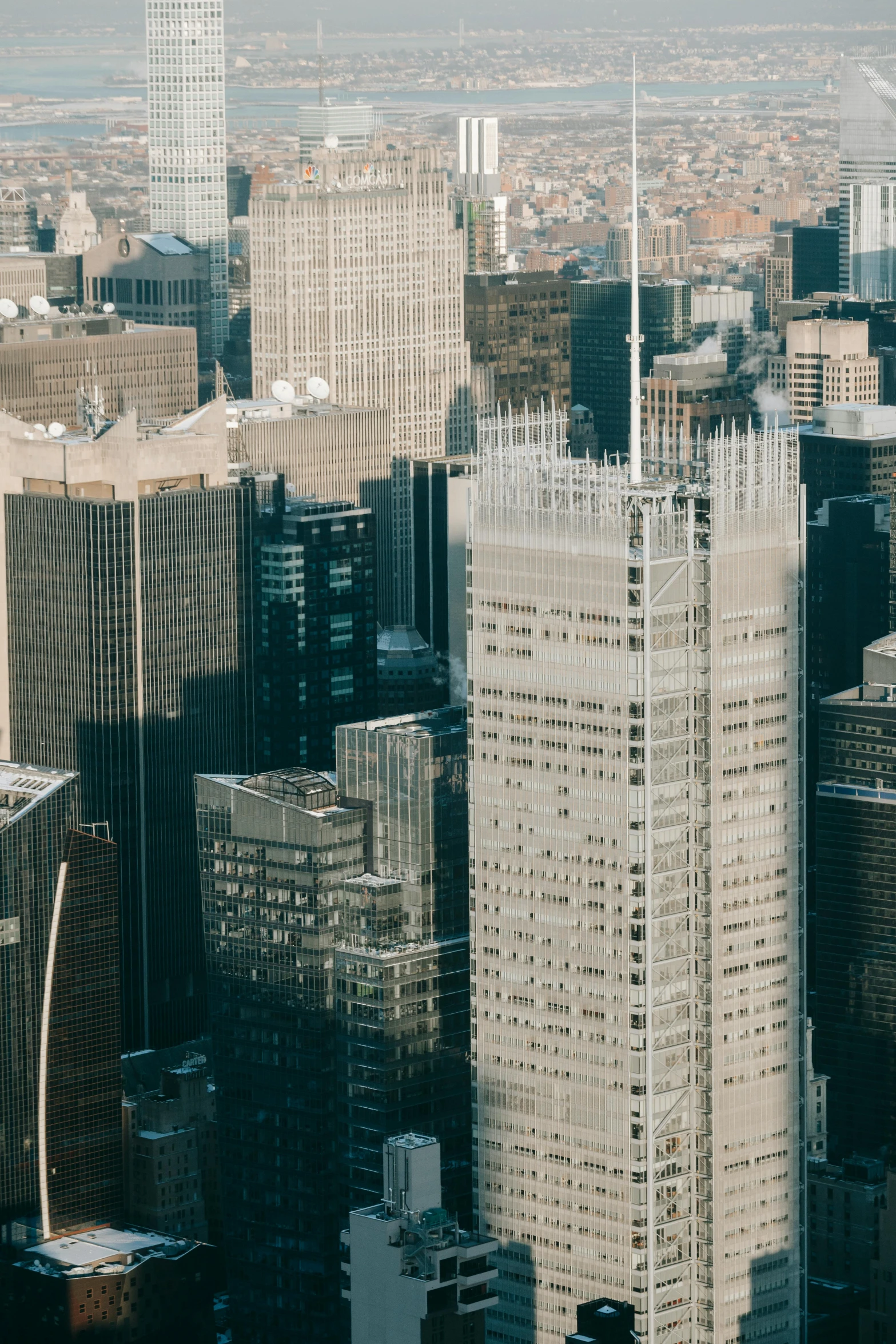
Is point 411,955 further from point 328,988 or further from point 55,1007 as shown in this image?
point 55,1007

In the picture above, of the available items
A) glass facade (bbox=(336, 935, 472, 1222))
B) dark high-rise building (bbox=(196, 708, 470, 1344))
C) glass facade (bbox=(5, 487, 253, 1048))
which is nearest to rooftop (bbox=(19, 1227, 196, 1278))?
dark high-rise building (bbox=(196, 708, 470, 1344))

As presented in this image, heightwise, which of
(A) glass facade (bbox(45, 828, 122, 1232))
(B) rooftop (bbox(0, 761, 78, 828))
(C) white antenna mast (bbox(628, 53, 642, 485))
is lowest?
(A) glass facade (bbox(45, 828, 122, 1232))

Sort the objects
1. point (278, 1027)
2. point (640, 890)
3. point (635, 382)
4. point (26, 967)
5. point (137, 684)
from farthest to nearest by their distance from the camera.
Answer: point (137, 684), point (26, 967), point (278, 1027), point (635, 382), point (640, 890)

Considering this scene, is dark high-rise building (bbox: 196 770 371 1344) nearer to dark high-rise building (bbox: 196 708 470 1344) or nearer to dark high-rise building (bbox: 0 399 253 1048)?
dark high-rise building (bbox: 196 708 470 1344)

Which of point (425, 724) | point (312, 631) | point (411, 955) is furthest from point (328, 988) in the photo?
point (312, 631)

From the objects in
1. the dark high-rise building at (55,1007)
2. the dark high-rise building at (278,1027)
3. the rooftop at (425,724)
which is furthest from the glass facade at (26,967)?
the rooftop at (425,724)

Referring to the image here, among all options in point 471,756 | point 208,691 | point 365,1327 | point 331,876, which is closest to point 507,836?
point 471,756

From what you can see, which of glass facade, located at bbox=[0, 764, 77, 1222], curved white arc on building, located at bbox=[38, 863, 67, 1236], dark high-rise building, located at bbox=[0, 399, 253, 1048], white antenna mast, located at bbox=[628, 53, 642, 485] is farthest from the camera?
dark high-rise building, located at bbox=[0, 399, 253, 1048]
